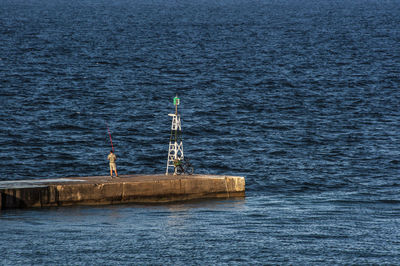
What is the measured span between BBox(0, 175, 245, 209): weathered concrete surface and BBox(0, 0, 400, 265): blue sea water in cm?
88

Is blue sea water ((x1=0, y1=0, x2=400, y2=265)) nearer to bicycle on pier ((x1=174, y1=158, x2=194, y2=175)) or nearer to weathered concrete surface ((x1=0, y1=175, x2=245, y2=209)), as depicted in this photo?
weathered concrete surface ((x1=0, y1=175, x2=245, y2=209))

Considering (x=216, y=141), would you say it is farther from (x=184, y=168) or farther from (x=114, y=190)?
(x=114, y=190)

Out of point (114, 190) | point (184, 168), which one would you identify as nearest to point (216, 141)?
point (184, 168)

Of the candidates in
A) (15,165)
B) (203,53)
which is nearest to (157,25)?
(203,53)

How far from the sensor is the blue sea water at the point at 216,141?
35781mm

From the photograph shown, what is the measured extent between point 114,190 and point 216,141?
2310 cm

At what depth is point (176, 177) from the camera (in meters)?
46.2

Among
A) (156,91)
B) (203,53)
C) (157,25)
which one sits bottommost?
(156,91)

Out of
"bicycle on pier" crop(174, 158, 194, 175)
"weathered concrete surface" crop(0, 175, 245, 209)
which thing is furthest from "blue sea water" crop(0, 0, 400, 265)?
"bicycle on pier" crop(174, 158, 194, 175)

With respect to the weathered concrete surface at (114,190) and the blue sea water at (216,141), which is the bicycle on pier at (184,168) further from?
the blue sea water at (216,141)

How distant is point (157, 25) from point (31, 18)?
34.4 metres

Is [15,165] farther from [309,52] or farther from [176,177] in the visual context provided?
[309,52]

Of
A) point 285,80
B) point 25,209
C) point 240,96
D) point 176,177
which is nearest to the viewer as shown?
point 25,209

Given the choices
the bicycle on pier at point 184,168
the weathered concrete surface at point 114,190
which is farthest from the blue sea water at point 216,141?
the bicycle on pier at point 184,168
